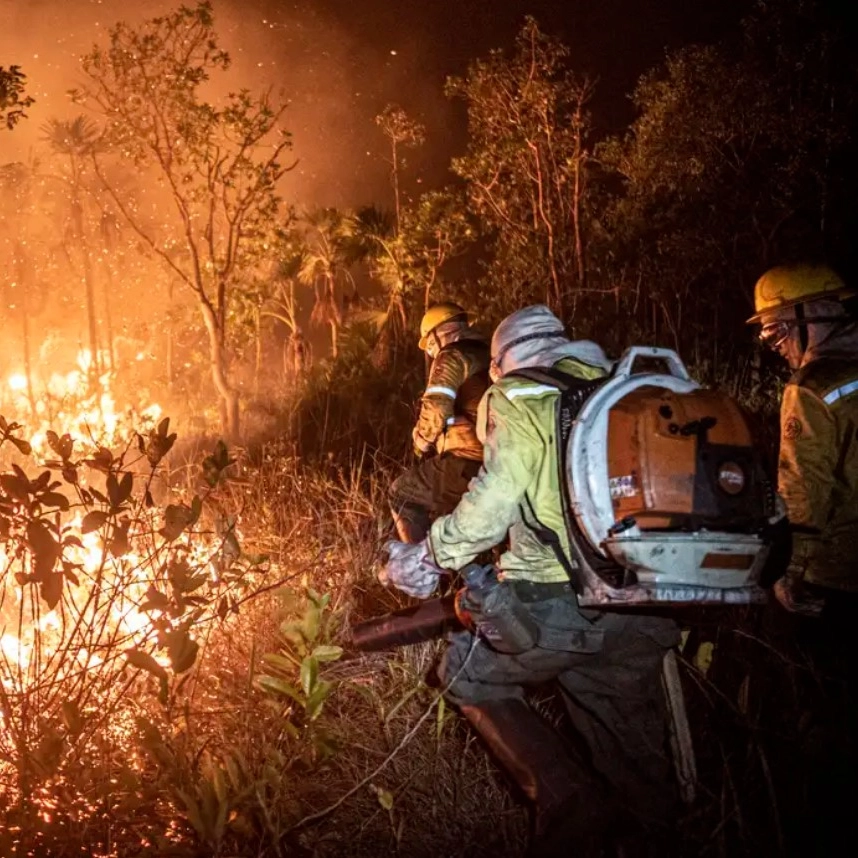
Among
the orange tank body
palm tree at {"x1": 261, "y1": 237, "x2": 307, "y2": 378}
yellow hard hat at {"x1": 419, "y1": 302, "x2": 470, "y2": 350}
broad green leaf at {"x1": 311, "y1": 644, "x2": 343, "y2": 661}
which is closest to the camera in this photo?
the orange tank body

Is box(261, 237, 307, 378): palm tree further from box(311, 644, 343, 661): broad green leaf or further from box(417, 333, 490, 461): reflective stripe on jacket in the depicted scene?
box(311, 644, 343, 661): broad green leaf

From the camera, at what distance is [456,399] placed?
554cm

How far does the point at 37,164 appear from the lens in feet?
90.6

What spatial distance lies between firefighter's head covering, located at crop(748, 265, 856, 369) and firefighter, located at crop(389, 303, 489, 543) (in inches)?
83.4

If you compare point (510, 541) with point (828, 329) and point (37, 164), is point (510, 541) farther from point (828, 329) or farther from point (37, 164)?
point (37, 164)

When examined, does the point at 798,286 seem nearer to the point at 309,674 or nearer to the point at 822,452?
the point at 822,452

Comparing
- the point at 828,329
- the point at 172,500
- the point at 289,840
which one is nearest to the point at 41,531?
the point at 289,840

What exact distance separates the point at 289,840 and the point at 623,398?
2038 mm

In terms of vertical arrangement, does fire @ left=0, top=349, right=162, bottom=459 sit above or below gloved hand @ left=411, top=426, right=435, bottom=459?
above

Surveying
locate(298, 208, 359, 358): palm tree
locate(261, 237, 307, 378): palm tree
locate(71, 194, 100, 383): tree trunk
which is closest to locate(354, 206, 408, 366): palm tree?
locate(298, 208, 359, 358): palm tree

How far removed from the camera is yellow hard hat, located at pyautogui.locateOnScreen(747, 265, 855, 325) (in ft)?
11.4

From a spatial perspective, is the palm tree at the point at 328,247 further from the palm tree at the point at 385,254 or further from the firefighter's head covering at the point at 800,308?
the firefighter's head covering at the point at 800,308

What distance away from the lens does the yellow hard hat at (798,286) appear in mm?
3475

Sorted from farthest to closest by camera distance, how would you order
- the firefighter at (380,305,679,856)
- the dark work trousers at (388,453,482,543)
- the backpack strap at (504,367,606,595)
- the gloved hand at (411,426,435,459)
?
the gloved hand at (411,426,435,459)
the dark work trousers at (388,453,482,543)
the firefighter at (380,305,679,856)
the backpack strap at (504,367,606,595)
